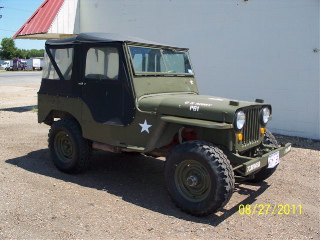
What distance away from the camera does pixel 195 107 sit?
4133mm

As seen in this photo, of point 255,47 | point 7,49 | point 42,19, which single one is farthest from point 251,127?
point 7,49

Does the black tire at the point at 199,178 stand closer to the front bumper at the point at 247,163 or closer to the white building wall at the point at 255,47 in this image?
the front bumper at the point at 247,163

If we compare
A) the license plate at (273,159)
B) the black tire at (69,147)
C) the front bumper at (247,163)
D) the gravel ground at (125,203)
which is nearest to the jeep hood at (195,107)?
the front bumper at (247,163)

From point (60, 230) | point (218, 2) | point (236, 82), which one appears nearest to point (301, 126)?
point (236, 82)

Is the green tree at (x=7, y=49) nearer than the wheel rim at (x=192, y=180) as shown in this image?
No

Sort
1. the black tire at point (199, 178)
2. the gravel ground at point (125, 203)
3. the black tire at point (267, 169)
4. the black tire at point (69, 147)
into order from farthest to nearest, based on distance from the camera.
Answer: the black tire at point (69, 147)
the black tire at point (267, 169)
the black tire at point (199, 178)
the gravel ground at point (125, 203)

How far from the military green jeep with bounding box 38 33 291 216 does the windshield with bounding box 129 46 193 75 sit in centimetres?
2

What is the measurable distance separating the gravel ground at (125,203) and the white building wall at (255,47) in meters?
2.02

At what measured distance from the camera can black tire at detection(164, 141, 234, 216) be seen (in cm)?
379

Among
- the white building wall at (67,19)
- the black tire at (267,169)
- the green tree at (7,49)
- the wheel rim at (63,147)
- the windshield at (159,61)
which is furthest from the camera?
the green tree at (7,49)

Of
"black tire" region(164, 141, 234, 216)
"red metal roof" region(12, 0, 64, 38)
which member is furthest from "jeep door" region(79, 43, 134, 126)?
"red metal roof" region(12, 0, 64, 38)

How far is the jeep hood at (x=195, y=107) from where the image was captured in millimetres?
3961

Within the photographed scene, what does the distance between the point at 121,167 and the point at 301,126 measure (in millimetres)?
4600

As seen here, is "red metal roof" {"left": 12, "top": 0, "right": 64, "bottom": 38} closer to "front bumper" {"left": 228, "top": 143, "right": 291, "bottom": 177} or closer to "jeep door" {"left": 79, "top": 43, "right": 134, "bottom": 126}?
"jeep door" {"left": 79, "top": 43, "right": 134, "bottom": 126}
